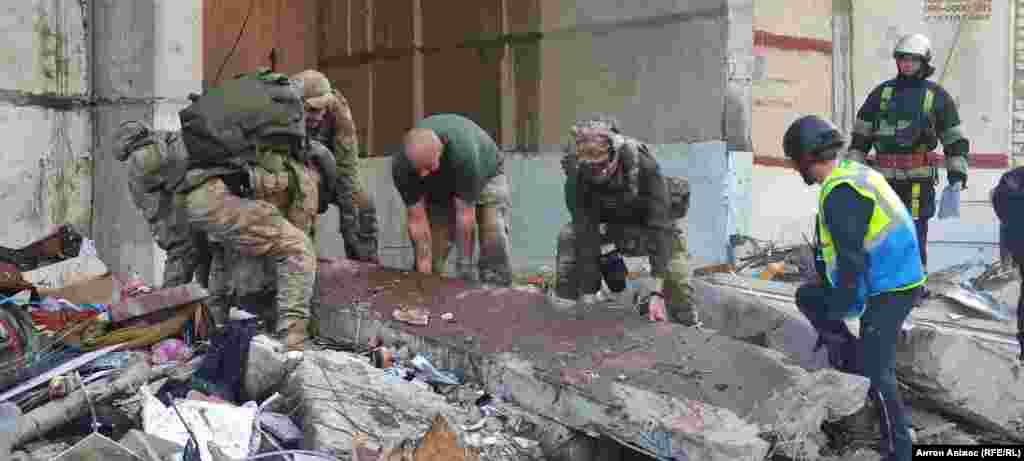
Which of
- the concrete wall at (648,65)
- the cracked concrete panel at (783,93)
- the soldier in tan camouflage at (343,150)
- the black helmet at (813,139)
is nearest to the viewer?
the black helmet at (813,139)

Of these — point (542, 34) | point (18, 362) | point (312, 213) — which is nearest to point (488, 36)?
point (542, 34)

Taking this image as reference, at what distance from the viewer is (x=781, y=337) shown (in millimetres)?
4660

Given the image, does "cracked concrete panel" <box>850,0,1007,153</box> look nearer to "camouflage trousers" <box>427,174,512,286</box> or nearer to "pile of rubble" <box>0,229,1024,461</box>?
"camouflage trousers" <box>427,174,512,286</box>

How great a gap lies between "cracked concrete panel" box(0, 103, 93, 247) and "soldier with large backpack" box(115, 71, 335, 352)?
2226mm

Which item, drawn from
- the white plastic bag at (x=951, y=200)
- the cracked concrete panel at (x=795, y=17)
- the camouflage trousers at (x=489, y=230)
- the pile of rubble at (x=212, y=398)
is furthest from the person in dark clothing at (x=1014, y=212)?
the cracked concrete panel at (x=795, y=17)

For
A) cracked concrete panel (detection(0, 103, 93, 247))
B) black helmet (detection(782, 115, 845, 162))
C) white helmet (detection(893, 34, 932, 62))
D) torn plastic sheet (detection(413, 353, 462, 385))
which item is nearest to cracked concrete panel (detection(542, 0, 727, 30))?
white helmet (detection(893, 34, 932, 62))

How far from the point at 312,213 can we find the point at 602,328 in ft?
5.09

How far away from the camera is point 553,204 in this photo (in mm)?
7934

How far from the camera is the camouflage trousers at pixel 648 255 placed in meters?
4.45

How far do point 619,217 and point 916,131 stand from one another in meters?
2.04

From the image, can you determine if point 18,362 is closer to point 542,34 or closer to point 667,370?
point 667,370

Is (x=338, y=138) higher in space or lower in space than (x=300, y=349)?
higher

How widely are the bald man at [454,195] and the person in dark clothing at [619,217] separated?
50 centimetres

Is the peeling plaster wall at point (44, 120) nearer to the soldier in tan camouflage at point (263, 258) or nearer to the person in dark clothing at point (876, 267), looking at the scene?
the soldier in tan camouflage at point (263, 258)
